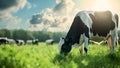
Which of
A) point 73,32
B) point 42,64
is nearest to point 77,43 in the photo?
point 73,32

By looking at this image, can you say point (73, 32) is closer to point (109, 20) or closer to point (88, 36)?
point (88, 36)

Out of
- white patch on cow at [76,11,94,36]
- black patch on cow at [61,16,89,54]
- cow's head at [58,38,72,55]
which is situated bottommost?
cow's head at [58,38,72,55]

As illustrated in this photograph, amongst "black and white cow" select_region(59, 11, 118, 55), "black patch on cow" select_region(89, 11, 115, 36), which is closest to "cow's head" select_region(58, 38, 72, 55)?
"black and white cow" select_region(59, 11, 118, 55)

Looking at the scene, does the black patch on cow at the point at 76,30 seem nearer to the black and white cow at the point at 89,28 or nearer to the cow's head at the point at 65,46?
the black and white cow at the point at 89,28

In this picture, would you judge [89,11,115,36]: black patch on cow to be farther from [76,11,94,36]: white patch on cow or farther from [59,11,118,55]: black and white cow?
[76,11,94,36]: white patch on cow

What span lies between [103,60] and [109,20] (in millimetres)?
5063

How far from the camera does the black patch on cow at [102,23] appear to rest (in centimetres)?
1574

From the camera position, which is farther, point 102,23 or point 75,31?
point 102,23

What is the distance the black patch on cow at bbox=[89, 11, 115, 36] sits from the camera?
51.6 feet

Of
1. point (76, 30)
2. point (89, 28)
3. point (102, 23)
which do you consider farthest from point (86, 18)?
point (102, 23)

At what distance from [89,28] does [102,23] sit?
44.2 inches

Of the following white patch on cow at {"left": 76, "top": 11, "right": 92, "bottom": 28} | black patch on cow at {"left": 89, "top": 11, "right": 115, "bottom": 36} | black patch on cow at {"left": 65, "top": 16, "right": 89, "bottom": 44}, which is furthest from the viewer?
black patch on cow at {"left": 89, "top": 11, "right": 115, "bottom": 36}

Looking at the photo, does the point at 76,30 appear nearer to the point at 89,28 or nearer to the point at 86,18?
the point at 89,28

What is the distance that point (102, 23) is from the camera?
632 inches
